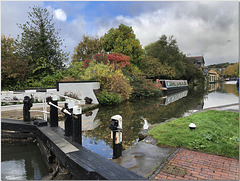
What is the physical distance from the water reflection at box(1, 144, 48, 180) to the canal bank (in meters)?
2.07

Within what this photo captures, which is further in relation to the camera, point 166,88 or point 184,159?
point 166,88

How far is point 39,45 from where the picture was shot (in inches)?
633

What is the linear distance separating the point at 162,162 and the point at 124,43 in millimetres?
19770

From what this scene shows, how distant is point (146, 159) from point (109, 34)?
70.5ft

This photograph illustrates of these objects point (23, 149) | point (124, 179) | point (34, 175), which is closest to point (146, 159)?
point (124, 179)

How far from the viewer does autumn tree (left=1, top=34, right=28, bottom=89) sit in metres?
13.9

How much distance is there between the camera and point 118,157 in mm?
3498

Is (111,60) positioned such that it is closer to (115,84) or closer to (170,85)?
(115,84)

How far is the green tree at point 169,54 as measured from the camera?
28.7 metres

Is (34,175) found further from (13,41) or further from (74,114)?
(13,41)

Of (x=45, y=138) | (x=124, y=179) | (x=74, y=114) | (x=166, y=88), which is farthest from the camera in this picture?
(x=166, y=88)

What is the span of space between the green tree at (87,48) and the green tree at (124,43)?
4.81 m

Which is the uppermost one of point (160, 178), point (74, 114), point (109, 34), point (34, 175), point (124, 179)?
point (109, 34)

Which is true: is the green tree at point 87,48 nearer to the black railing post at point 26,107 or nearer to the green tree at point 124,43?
the green tree at point 124,43
